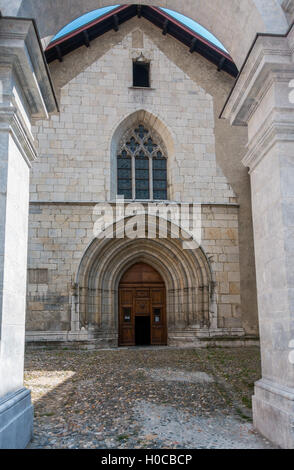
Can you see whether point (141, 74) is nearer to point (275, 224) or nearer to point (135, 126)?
point (135, 126)

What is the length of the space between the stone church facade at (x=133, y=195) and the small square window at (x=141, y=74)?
190 millimetres

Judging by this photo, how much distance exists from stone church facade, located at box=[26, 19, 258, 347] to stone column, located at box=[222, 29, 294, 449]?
5.70m

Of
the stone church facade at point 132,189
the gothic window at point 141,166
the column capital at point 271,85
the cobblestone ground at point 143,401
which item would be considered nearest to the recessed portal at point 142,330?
the stone church facade at point 132,189

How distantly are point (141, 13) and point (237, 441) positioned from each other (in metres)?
9.78

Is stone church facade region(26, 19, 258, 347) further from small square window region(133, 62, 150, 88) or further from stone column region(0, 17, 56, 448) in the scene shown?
stone column region(0, 17, 56, 448)

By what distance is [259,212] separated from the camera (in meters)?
3.17

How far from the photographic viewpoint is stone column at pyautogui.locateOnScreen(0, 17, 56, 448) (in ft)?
8.13

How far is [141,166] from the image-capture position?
945cm

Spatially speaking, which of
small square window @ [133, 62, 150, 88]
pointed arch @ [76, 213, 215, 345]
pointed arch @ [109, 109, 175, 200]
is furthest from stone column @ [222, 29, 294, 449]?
small square window @ [133, 62, 150, 88]

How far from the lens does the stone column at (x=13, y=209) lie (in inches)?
97.5

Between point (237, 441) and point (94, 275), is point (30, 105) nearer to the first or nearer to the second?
point (237, 441)

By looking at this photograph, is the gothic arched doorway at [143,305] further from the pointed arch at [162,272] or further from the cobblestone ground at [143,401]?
the cobblestone ground at [143,401]
